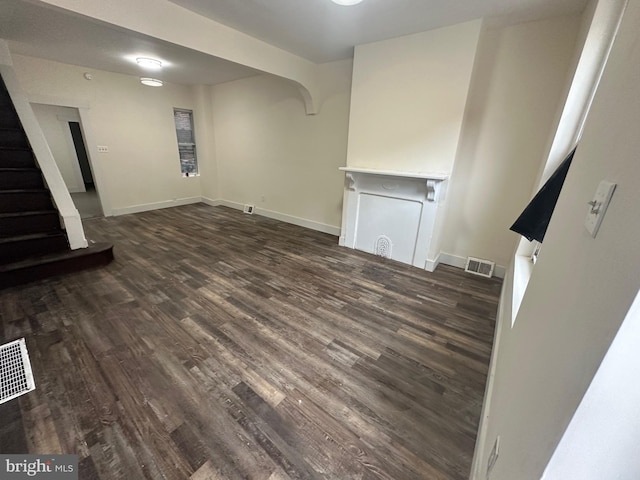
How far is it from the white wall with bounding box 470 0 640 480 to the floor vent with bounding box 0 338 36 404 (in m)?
2.47

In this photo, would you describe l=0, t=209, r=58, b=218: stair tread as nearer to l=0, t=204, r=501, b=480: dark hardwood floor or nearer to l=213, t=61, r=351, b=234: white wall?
l=0, t=204, r=501, b=480: dark hardwood floor

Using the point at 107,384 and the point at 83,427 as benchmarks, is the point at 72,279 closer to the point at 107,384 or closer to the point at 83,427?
the point at 107,384

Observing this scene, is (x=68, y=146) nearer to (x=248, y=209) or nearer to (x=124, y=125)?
(x=124, y=125)

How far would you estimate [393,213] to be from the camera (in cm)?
345

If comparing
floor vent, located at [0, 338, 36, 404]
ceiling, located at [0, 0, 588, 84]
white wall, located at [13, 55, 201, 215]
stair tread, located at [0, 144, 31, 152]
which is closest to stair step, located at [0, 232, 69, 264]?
stair tread, located at [0, 144, 31, 152]

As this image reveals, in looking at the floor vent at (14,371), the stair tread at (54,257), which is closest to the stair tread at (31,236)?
the stair tread at (54,257)

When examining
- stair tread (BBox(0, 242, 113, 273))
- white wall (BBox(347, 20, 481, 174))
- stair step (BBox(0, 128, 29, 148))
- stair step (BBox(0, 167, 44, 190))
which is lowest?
stair tread (BBox(0, 242, 113, 273))

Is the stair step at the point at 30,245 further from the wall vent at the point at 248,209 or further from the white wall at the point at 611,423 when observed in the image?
the white wall at the point at 611,423

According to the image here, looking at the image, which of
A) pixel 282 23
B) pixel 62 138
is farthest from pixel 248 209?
pixel 62 138

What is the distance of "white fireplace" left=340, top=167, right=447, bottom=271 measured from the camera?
3.13 m

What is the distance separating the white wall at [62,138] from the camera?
21.0 feet

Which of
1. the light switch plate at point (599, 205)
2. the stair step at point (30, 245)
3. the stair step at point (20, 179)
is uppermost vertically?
the light switch plate at point (599, 205)

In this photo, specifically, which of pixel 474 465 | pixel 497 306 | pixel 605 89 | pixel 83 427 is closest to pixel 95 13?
pixel 83 427

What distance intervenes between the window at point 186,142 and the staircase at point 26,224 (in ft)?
9.37
